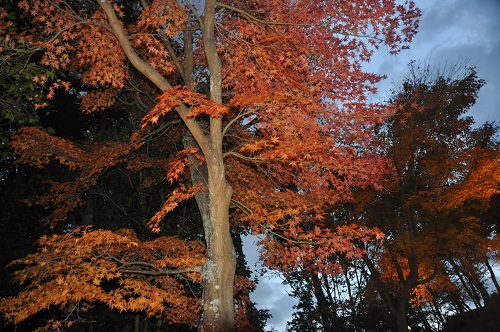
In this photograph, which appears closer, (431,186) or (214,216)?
(214,216)

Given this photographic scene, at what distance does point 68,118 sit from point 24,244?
24.5ft

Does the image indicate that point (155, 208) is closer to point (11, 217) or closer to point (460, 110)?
point (11, 217)

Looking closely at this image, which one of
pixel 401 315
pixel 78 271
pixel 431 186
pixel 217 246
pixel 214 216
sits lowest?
pixel 401 315

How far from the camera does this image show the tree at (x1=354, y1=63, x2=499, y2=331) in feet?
52.4

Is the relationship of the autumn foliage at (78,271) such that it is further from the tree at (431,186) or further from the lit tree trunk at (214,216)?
the tree at (431,186)

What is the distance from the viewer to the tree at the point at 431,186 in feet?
52.4

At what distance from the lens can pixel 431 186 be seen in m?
20.8

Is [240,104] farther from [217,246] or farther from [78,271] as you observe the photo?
[78,271]

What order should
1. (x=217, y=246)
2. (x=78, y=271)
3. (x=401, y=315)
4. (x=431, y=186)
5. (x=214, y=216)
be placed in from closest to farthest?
(x=217, y=246), (x=214, y=216), (x=78, y=271), (x=401, y=315), (x=431, y=186)

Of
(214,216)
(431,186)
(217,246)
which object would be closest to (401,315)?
(431,186)

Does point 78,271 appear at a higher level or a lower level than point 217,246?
higher

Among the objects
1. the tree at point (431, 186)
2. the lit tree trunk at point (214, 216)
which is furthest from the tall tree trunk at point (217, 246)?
the tree at point (431, 186)

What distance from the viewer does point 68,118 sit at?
17.4 meters

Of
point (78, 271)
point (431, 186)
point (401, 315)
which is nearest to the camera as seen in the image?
point (78, 271)
